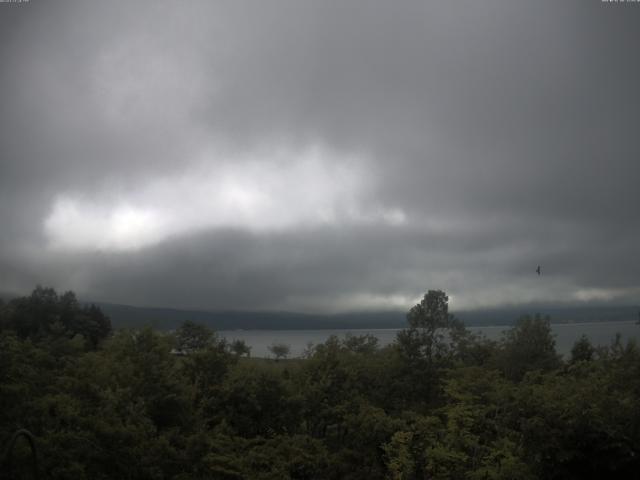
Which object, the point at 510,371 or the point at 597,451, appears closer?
the point at 597,451

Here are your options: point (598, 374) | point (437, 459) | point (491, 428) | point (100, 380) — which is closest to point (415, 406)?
point (491, 428)

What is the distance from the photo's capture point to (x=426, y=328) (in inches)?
1148

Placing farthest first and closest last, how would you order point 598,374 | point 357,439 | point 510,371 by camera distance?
point 510,371 < point 598,374 < point 357,439

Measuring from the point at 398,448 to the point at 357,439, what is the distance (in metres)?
3.04

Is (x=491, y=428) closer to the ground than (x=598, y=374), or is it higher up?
closer to the ground

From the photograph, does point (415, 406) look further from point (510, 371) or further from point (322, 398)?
point (510, 371)

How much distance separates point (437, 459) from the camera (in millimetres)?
16906

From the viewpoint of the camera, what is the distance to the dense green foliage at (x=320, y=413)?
623 inches

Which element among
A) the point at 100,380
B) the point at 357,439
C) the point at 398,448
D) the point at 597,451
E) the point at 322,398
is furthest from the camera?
the point at 322,398

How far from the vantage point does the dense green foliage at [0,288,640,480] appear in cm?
1582

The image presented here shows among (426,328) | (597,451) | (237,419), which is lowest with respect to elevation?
(237,419)

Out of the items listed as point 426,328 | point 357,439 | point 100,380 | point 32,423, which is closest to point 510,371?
point 426,328

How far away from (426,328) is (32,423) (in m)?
20.5

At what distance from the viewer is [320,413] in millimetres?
25891
